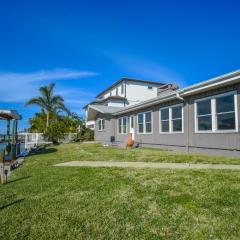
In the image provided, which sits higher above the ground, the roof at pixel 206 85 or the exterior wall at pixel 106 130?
the roof at pixel 206 85

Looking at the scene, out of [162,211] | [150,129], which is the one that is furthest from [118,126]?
[162,211]

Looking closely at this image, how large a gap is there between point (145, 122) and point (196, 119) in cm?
561

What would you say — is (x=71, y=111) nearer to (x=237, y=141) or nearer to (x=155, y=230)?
(x=237, y=141)

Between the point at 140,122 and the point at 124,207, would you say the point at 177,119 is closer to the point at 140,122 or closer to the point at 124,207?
the point at 140,122

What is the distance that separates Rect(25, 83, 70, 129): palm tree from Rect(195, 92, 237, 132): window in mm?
24129

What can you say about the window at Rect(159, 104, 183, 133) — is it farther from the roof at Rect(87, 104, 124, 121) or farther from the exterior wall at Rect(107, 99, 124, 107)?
the exterior wall at Rect(107, 99, 124, 107)

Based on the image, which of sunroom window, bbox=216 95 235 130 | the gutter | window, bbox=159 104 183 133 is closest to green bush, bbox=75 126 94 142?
the gutter

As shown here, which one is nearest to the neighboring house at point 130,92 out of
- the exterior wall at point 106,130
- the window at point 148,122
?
the exterior wall at point 106,130

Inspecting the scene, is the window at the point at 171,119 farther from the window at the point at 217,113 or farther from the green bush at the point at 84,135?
the green bush at the point at 84,135

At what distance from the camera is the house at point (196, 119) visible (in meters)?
9.65

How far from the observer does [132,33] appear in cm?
1814

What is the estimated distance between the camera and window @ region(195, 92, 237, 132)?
9.68 meters

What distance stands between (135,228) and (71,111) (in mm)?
31005

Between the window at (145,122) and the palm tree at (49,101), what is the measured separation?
1754 centimetres
